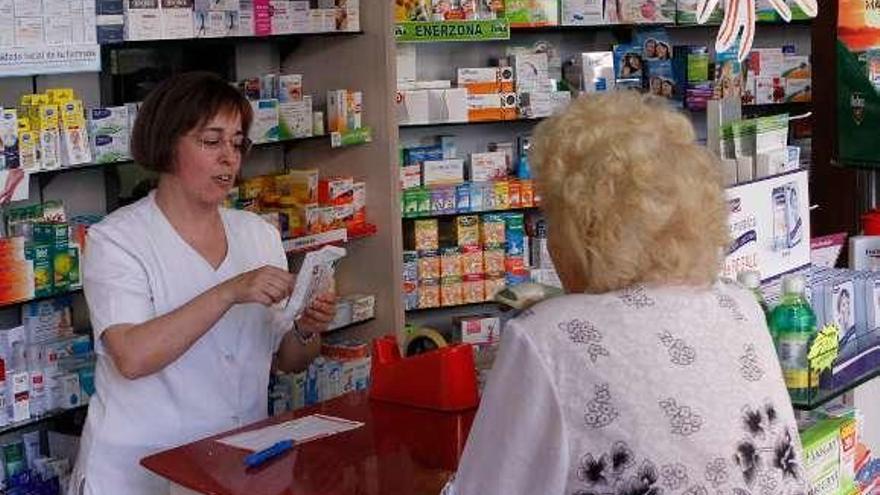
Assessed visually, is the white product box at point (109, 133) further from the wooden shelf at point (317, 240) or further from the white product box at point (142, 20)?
the wooden shelf at point (317, 240)

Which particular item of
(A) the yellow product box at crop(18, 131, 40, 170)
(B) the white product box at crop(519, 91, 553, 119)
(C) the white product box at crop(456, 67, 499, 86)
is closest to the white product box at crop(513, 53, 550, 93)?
(B) the white product box at crop(519, 91, 553, 119)

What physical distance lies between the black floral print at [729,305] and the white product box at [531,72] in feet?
15.1

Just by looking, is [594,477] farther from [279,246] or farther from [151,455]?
[279,246]

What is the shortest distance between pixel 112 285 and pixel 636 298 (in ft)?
4.86

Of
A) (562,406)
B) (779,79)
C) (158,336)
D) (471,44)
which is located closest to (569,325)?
(562,406)

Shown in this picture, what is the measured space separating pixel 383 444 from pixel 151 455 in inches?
19.8

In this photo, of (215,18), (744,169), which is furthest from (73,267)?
(744,169)

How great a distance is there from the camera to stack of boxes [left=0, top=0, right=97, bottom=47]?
435 cm

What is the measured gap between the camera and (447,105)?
21.1 ft

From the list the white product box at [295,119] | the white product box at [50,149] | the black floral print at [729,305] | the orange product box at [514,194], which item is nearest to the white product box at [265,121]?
the white product box at [295,119]

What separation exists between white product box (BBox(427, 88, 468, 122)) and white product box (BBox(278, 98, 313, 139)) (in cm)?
90

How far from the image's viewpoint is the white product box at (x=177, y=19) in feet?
16.1

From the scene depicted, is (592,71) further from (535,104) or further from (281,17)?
Answer: (281,17)

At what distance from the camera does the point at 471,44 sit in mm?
6812
